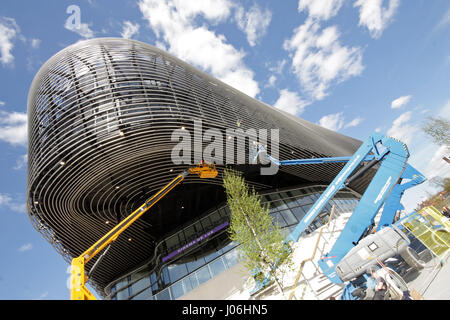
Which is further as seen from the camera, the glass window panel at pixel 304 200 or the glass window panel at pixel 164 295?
the glass window panel at pixel 304 200

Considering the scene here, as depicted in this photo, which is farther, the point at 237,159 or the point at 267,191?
the point at 267,191

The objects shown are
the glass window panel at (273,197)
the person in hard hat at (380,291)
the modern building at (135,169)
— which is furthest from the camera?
the glass window panel at (273,197)

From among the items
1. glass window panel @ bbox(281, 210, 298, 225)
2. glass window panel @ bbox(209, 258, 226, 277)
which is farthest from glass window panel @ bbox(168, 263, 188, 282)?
glass window panel @ bbox(281, 210, 298, 225)

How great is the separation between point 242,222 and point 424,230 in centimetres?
888

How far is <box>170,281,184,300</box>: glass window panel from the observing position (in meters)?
17.8

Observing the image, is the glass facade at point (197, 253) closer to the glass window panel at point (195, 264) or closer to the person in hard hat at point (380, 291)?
the glass window panel at point (195, 264)

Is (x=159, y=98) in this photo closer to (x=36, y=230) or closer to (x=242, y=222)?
(x=242, y=222)

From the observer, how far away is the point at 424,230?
395 inches

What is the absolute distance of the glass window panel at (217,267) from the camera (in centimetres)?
1798

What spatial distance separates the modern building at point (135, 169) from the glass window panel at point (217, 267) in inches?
3.3

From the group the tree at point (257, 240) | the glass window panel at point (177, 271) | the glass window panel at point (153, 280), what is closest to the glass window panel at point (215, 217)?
the glass window panel at point (177, 271)

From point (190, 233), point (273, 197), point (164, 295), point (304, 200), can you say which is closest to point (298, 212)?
point (304, 200)
